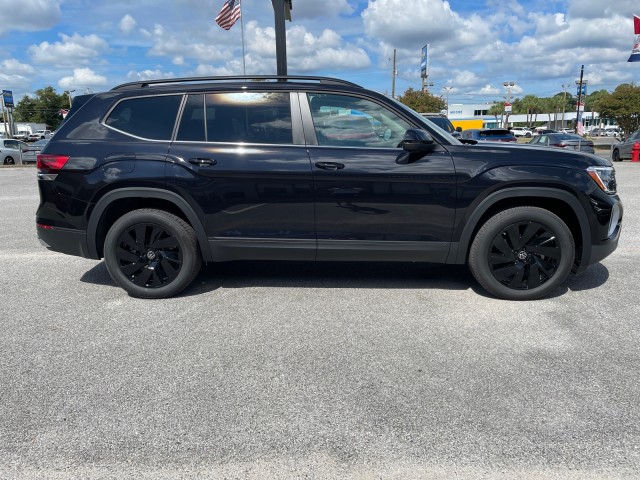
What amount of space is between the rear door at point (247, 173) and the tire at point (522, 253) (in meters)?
1.49

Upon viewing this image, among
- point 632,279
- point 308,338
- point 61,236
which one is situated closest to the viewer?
point 308,338

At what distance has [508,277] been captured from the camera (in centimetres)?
432

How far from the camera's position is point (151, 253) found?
14.6ft

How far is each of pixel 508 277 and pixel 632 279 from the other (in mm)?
1540

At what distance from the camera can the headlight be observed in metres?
4.14

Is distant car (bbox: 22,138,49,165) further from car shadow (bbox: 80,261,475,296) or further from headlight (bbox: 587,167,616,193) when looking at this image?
headlight (bbox: 587,167,616,193)

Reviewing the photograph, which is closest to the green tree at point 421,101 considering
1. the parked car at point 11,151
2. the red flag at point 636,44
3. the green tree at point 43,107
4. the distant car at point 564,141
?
the red flag at point 636,44

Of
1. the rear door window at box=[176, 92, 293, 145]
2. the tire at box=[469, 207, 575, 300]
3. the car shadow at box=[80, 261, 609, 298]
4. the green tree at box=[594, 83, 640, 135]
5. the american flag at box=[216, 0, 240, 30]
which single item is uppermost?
the american flag at box=[216, 0, 240, 30]

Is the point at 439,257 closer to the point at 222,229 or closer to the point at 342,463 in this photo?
the point at 222,229

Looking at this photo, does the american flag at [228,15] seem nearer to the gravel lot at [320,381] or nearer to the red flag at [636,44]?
the gravel lot at [320,381]

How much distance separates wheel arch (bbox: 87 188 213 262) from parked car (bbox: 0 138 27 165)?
22.8 metres

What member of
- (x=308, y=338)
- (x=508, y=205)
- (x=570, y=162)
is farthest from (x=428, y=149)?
(x=308, y=338)

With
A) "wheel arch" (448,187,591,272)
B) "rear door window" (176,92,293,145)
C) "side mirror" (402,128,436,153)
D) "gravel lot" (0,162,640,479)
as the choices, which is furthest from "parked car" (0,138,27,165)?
"wheel arch" (448,187,591,272)

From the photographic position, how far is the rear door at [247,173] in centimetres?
416
